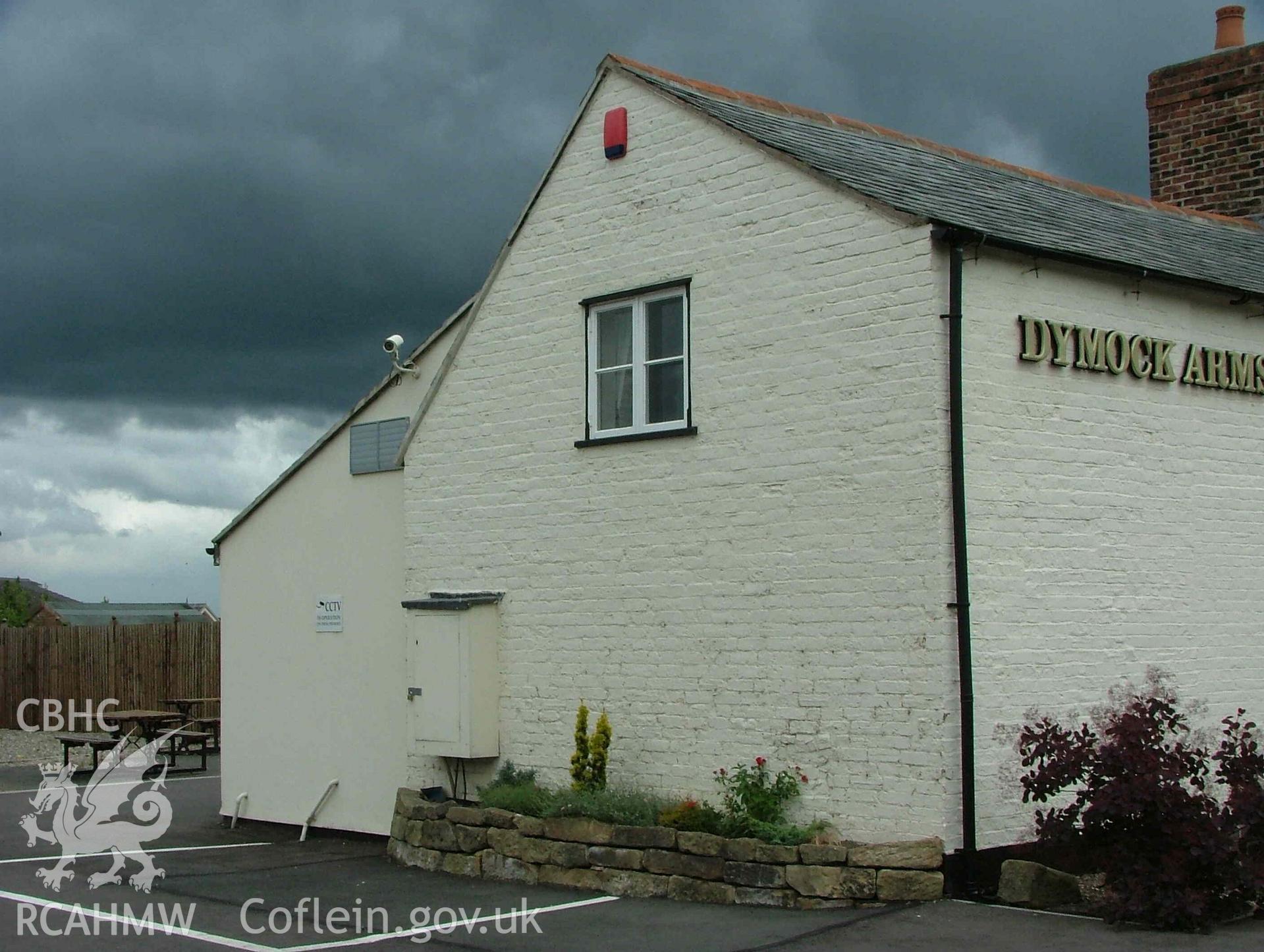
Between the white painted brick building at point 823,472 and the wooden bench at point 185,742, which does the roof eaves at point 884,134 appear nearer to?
the white painted brick building at point 823,472

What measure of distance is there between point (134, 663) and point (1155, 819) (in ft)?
80.7

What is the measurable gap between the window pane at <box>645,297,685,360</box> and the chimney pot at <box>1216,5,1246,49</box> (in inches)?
421

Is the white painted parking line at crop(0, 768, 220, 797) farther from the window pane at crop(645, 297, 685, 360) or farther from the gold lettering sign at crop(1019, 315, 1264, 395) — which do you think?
the gold lettering sign at crop(1019, 315, 1264, 395)

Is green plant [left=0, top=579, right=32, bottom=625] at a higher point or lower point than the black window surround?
lower

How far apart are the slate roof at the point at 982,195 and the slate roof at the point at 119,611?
168ft

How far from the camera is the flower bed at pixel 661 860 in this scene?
10.2m

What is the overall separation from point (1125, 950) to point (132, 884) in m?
7.90

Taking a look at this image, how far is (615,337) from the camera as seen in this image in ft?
43.0

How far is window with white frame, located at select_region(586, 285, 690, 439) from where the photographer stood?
40.9ft

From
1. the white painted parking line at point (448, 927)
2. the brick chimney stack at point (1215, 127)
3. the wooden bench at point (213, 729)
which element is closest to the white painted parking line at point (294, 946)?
the white painted parking line at point (448, 927)

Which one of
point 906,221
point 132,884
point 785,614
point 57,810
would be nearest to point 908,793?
point 785,614

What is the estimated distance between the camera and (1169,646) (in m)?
12.0

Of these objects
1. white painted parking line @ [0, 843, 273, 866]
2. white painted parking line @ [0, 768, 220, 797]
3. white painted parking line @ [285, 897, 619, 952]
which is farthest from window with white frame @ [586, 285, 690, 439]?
white painted parking line @ [0, 768, 220, 797]

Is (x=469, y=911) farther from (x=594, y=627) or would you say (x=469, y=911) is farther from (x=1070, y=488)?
(x=1070, y=488)
